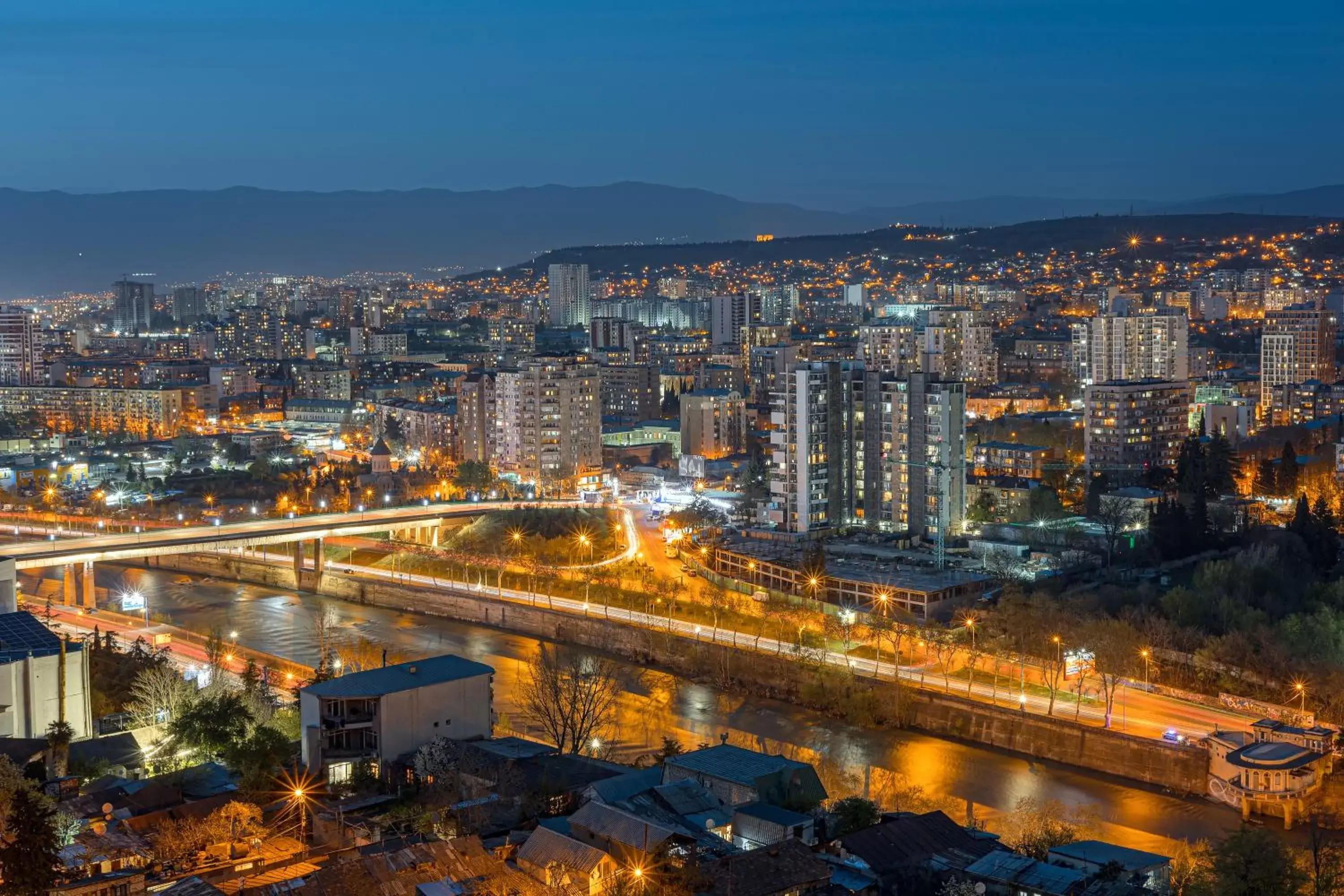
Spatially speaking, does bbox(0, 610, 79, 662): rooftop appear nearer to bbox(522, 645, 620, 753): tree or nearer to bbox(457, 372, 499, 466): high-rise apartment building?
bbox(522, 645, 620, 753): tree

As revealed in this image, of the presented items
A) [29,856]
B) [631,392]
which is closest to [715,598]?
[29,856]

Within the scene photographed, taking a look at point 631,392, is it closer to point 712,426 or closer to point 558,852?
point 712,426

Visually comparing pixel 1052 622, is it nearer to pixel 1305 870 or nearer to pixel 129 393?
pixel 1305 870

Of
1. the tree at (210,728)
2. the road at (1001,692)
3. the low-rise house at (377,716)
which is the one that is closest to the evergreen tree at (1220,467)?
the road at (1001,692)

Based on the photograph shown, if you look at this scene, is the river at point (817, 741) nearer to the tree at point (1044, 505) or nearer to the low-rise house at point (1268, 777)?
the low-rise house at point (1268, 777)

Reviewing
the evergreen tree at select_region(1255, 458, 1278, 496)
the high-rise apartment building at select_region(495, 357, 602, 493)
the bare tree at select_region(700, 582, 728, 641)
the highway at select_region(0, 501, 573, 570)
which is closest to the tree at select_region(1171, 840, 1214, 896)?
the bare tree at select_region(700, 582, 728, 641)
